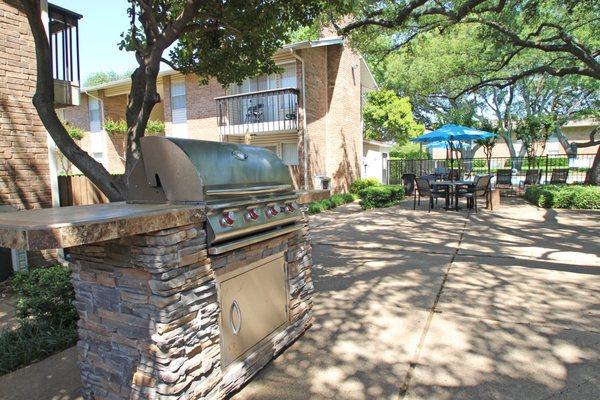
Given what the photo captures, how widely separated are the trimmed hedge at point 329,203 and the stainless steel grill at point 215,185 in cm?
A: 857

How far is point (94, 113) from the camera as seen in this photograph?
21047mm

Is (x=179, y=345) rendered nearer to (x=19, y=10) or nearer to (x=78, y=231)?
(x=78, y=231)

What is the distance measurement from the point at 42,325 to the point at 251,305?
92.9 inches

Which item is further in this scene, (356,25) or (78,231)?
(356,25)

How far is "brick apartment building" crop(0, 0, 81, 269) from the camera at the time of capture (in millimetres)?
5848

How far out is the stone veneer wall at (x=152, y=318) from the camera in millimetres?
2213

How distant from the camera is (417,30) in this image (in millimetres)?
12695

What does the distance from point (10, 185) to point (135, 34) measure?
3.05 metres

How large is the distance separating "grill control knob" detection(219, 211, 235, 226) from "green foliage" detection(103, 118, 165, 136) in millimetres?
16721

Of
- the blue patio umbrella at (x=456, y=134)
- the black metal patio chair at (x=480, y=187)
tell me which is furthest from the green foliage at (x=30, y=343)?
the blue patio umbrella at (x=456, y=134)

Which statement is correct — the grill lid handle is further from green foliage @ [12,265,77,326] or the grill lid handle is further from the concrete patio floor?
green foliage @ [12,265,77,326]

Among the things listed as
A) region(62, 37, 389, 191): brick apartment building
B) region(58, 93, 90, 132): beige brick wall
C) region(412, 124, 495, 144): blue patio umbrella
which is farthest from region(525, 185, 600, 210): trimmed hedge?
region(58, 93, 90, 132): beige brick wall

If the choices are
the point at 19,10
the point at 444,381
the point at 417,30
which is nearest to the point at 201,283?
the point at 444,381

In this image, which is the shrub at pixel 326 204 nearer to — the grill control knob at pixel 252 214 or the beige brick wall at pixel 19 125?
the beige brick wall at pixel 19 125
